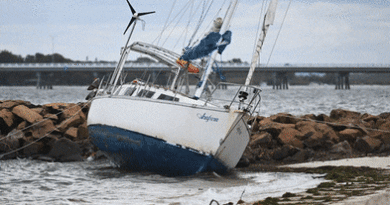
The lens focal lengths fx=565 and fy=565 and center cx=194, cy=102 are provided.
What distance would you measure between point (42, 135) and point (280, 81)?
158 m

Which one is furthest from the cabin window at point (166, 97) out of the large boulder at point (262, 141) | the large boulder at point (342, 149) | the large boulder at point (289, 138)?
the large boulder at point (342, 149)

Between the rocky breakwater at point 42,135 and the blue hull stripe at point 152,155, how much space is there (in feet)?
12.1

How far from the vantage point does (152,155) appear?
16.2 metres

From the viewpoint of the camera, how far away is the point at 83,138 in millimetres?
23469

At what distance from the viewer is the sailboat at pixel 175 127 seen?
50.0 ft

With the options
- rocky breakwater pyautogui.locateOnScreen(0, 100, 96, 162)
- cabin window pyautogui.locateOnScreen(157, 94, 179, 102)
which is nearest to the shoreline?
rocky breakwater pyautogui.locateOnScreen(0, 100, 96, 162)

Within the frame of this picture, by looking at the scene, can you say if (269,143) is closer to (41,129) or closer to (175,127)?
(175,127)

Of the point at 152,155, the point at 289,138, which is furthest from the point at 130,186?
the point at 289,138

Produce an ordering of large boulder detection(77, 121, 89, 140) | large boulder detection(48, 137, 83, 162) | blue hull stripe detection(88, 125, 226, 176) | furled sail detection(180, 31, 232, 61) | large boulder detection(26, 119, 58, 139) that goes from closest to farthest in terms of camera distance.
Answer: blue hull stripe detection(88, 125, 226, 176), furled sail detection(180, 31, 232, 61), large boulder detection(48, 137, 83, 162), large boulder detection(26, 119, 58, 139), large boulder detection(77, 121, 89, 140)

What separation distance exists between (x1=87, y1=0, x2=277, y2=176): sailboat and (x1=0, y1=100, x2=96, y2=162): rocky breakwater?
3.31 m

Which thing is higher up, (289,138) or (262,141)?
(289,138)

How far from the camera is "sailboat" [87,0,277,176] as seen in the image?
50.0 ft

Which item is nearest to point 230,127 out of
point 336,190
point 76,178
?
point 336,190

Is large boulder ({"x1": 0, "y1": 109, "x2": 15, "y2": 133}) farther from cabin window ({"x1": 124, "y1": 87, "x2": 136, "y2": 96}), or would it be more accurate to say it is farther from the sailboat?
cabin window ({"x1": 124, "y1": 87, "x2": 136, "y2": 96})
